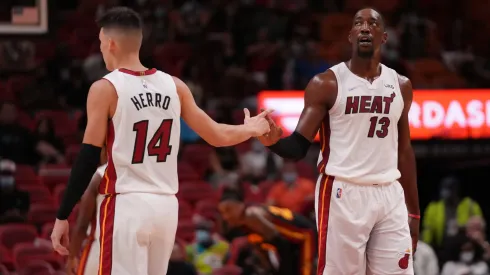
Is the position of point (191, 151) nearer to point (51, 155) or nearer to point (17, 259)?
point (51, 155)

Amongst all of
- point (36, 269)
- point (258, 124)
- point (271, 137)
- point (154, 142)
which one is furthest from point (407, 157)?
point (36, 269)

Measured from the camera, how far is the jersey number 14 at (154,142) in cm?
557

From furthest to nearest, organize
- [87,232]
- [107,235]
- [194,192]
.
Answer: [194,192] → [87,232] → [107,235]

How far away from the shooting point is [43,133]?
46.7ft

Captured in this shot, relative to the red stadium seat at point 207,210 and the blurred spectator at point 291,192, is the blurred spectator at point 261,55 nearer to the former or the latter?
the blurred spectator at point 291,192

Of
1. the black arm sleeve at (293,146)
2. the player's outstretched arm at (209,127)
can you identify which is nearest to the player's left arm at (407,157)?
the black arm sleeve at (293,146)

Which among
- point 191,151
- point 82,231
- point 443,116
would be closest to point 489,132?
point 443,116

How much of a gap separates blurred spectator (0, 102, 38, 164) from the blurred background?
0.8 inches

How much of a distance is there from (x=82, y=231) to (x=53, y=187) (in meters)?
6.08

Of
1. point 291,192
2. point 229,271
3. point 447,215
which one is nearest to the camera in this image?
point 229,271

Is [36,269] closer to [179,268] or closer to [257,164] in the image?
[179,268]

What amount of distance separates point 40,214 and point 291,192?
3.76m

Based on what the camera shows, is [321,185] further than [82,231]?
No

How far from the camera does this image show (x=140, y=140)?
18.3 feet
